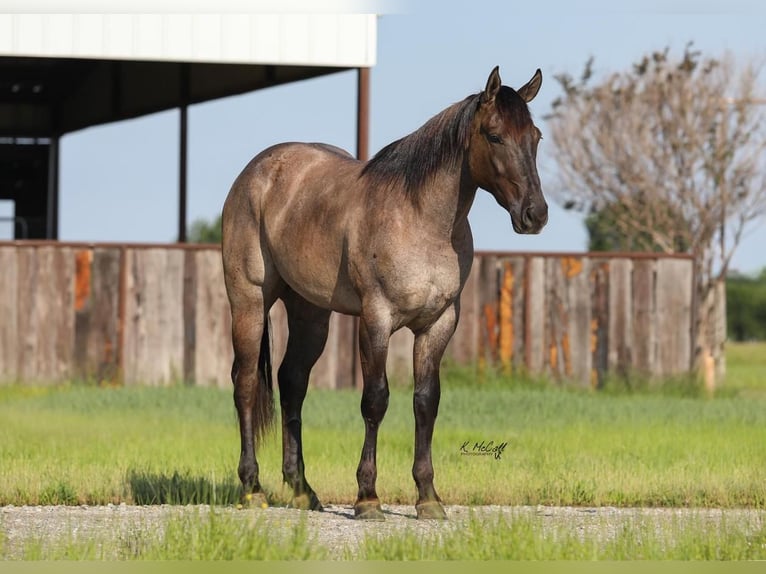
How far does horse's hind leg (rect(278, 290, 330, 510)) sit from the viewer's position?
9773 millimetres

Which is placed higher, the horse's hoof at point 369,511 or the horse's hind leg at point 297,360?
the horse's hind leg at point 297,360

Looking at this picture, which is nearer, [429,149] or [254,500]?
[429,149]

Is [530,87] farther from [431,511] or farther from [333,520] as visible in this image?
[333,520]

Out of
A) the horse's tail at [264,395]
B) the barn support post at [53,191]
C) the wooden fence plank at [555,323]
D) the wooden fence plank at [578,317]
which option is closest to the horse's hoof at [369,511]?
Answer: the horse's tail at [264,395]

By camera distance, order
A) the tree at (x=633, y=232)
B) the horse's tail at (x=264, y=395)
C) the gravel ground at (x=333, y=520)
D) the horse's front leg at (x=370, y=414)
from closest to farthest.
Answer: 1. the gravel ground at (x=333, y=520)
2. the horse's front leg at (x=370, y=414)
3. the horse's tail at (x=264, y=395)
4. the tree at (x=633, y=232)

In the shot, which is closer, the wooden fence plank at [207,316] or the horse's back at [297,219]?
the horse's back at [297,219]

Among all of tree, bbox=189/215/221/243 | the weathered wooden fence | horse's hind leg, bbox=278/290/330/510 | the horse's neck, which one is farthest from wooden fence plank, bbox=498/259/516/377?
tree, bbox=189/215/221/243

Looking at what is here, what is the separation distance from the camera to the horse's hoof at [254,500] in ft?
30.4

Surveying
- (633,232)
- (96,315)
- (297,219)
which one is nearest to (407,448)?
(297,219)

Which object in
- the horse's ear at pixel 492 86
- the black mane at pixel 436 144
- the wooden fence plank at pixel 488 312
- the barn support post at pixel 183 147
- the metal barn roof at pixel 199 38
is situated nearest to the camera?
the horse's ear at pixel 492 86

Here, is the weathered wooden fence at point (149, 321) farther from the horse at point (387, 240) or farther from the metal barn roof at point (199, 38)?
the horse at point (387, 240)

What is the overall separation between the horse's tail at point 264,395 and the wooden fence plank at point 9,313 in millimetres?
10276

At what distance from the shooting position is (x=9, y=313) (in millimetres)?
19500

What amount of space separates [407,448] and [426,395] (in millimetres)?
4163
